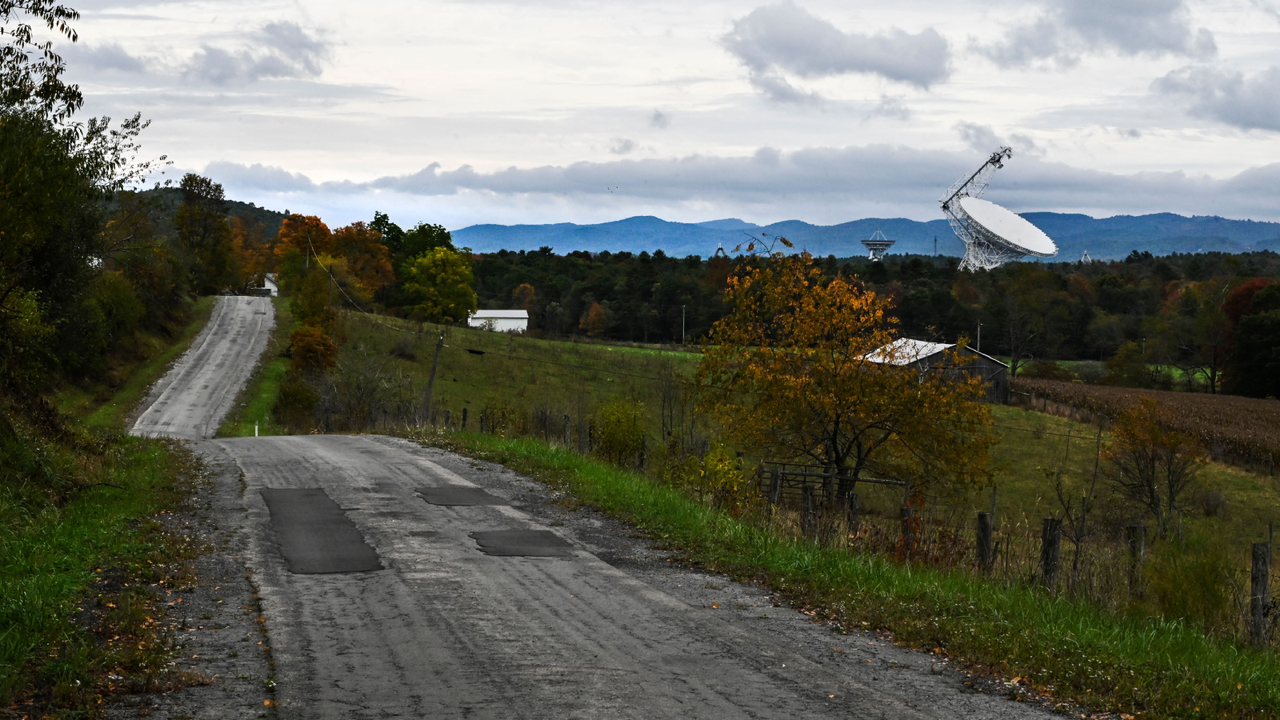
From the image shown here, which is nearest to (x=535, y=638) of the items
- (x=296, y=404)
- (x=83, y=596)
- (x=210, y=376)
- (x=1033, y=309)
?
(x=83, y=596)

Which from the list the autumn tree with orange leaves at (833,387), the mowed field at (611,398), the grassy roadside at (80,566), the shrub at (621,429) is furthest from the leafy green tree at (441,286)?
the grassy roadside at (80,566)

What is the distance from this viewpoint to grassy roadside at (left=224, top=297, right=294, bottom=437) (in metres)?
46.8

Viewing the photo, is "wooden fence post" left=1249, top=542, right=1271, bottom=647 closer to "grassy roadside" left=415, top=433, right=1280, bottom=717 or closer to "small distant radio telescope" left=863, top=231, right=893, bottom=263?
"grassy roadside" left=415, top=433, right=1280, bottom=717

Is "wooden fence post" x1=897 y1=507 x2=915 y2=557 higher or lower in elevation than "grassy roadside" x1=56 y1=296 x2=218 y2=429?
higher

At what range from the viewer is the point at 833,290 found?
27.5 metres

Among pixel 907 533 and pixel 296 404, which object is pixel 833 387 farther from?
pixel 296 404

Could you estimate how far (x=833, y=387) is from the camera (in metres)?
25.6

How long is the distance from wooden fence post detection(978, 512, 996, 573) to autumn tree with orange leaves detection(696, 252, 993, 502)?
13376 millimetres

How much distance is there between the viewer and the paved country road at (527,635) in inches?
247

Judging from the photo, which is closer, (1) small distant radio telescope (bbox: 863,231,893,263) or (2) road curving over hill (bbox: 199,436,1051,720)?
(2) road curving over hill (bbox: 199,436,1051,720)

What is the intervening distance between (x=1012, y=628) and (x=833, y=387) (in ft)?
57.5

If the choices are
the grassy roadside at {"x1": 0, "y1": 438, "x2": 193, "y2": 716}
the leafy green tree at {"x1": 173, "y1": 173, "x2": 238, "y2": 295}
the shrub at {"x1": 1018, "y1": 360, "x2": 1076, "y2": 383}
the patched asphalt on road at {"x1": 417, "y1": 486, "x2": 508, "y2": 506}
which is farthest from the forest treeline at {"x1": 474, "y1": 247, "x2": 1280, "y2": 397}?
the grassy roadside at {"x1": 0, "y1": 438, "x2": 193, "y2": 716}

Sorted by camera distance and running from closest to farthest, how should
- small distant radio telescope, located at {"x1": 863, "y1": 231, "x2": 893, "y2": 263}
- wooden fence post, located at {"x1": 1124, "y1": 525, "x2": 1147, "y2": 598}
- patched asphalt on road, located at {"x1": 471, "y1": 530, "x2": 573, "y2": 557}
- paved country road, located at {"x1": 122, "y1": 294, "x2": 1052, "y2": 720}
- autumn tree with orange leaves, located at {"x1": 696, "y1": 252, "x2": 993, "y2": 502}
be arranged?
paved country road, located at {"x1": 122, "y1": 294, "x2": 1052, "y2": 720} < wooden fence post, located at {"x1": 1124, "y1": 525, "x2": 1147, "y2": 598} < patched asphalt on road, located at {"x1": 471, "y1": 530, "x2": 573, "y2": 557} < autumn tree with orange leaves, located at {"x1": 696, "y1": 252, "x2": 993, "y2": 502} < small distant radio telescope, located at {"x1": 863, "y1": 231, "x2": 893, "y2": 263}

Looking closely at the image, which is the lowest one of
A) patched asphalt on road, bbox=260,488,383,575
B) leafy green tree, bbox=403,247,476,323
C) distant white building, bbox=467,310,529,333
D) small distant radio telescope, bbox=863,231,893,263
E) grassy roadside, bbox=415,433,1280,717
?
patched asphalt on road, bbox=260,488,383,575
